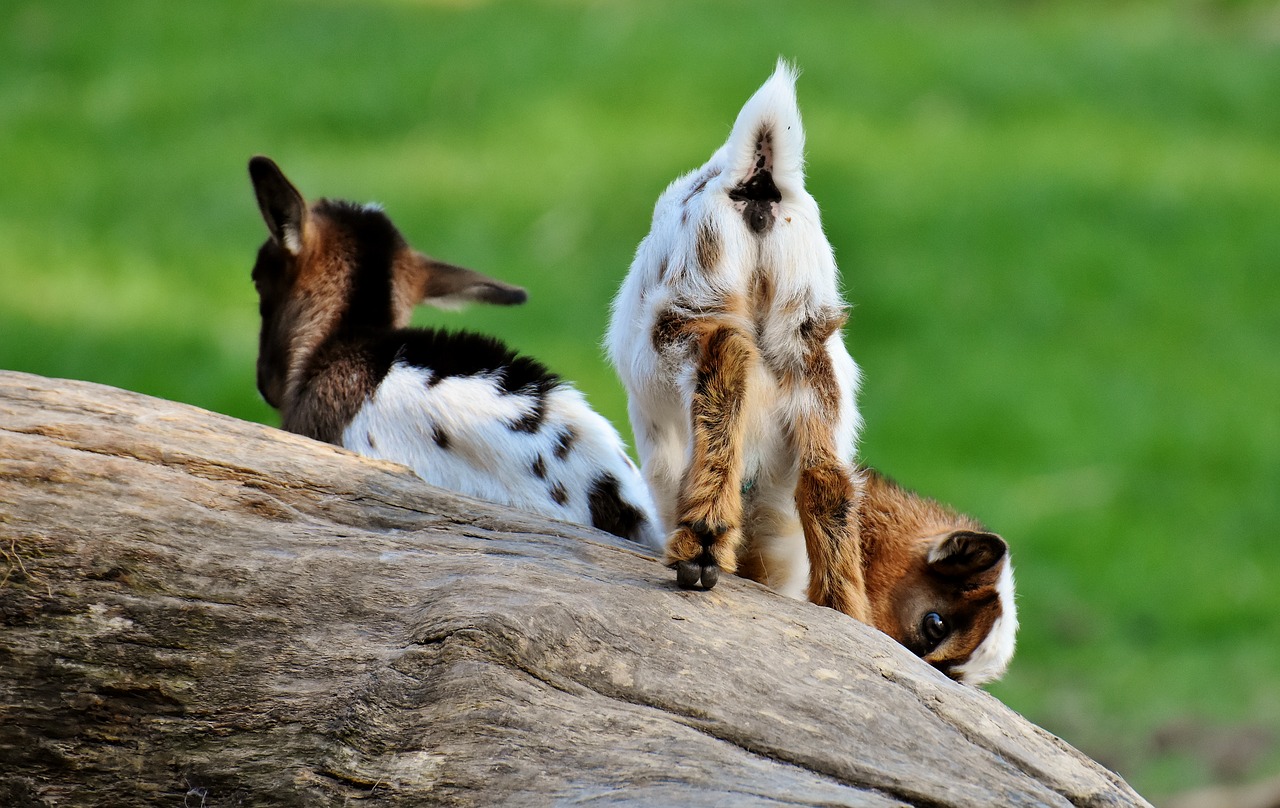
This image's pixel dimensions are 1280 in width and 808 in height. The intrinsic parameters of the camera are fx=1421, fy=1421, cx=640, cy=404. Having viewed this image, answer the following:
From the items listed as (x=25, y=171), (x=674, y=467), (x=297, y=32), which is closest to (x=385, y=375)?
(x=674, y=467)

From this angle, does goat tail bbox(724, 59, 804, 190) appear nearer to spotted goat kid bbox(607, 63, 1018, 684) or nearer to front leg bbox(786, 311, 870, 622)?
spotted goat kid bbox(607, 63, 1018, 684)

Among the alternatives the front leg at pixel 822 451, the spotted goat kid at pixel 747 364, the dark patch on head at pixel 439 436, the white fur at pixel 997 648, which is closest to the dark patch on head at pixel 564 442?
the dark patch on head at pixel 439 436

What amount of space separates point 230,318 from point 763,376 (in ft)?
26.3

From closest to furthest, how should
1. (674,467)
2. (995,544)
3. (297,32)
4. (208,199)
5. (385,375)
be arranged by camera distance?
1. (674,467)
2. (995,544)
3. (385,375)
4. (208,199)
5. (297,32)

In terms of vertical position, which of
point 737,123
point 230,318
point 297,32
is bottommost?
point 737,123

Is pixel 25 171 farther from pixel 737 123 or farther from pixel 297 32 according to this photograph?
pixel 737 123

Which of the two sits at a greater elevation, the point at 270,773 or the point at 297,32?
the point at 297,32

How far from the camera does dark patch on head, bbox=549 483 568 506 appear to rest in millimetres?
5551

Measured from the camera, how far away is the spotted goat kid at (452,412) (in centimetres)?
555

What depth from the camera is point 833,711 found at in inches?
164

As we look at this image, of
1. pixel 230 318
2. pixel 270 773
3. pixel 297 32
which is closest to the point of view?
pixel 270 773

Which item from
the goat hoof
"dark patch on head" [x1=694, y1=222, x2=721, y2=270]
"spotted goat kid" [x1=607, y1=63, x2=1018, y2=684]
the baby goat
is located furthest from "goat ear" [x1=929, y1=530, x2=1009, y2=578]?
"dark patch on head" [x1=694, y1=222, x2=721, y2=270]

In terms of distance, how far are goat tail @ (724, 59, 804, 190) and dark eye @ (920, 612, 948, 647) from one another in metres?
1.89

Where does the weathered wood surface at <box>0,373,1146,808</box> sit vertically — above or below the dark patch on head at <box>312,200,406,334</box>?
below
